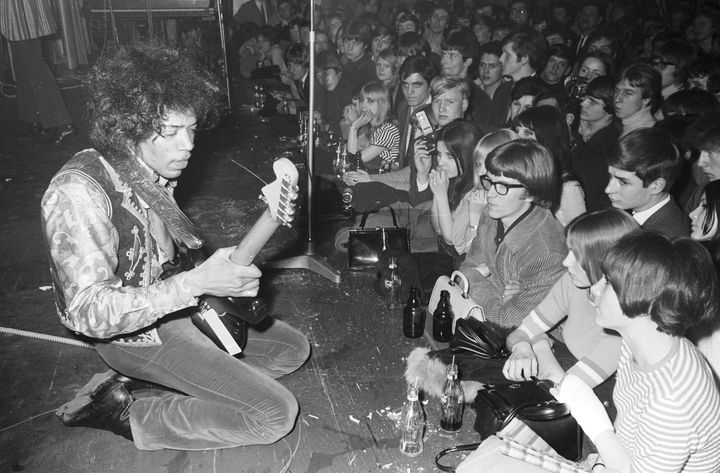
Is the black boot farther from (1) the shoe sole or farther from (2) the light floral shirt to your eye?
(2) the light floral shirt

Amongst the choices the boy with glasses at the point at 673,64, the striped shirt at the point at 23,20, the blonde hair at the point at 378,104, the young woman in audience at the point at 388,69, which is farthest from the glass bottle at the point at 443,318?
the striped shirt at the point at 23,20

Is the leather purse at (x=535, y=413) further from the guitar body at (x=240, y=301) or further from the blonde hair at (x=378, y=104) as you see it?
the blonde hair at (x=378, y=104)

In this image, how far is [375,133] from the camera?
5.84 m

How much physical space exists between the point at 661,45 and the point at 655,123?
2177mm

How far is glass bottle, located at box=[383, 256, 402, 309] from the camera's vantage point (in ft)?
13.9

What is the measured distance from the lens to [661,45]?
6.49m

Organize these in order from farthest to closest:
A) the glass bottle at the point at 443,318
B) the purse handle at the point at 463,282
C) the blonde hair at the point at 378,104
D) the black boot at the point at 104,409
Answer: the blonde hair at the point at 378,104 < the glass bottle at the point at 443,318 < the purse handle at the point at 463,282 < the black boot at the point at 104,409

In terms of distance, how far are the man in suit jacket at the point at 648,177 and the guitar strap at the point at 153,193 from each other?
2.44 meters

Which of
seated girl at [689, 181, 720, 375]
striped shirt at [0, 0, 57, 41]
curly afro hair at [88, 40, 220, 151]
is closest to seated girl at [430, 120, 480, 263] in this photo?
seated girl at [689, 181, 720, 375]

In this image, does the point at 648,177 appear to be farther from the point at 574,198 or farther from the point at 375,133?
the point at 375,133

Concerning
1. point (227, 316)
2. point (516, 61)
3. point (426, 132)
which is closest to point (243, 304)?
point (227, 316)

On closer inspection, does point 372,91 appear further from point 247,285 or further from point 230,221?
point 247,285

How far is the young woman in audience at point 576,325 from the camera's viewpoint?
270cm

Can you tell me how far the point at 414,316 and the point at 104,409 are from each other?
73.6 inches
